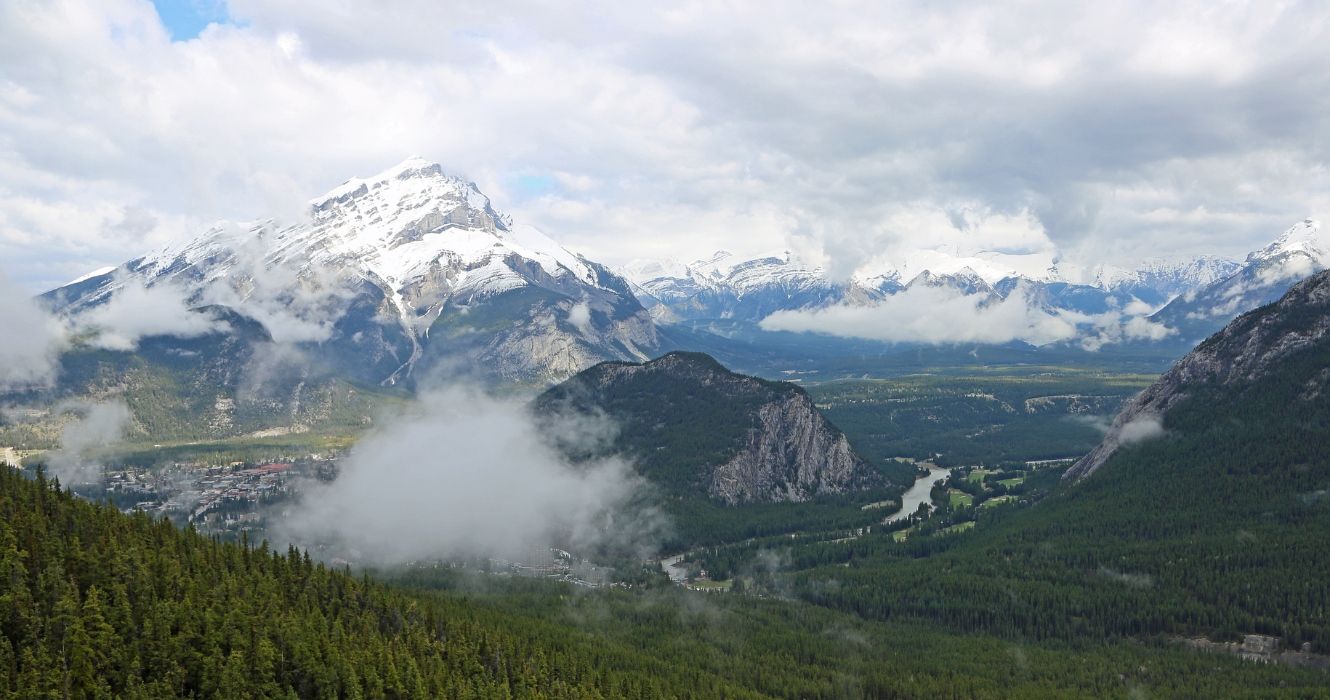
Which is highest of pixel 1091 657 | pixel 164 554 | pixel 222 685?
pixel 164 554

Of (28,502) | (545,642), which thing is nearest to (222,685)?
(28,502)

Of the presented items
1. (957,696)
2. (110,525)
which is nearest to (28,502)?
(110,525)

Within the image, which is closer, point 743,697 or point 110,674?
point 110,674

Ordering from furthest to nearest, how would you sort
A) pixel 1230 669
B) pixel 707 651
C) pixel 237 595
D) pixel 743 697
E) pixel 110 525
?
pixel 707 651 → pixel 1230 669 → pixel 743 697 → pixel 110 525 → pixel 237 595

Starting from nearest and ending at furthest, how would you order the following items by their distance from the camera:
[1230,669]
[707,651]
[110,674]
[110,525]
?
[110,674]
[110,525]
[1230,669]
[707,651]

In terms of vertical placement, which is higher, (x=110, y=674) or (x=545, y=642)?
(x=110, y=674)

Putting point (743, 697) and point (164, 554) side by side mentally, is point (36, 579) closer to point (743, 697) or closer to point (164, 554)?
point (164, 554)

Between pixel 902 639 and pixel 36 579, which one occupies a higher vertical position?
pixel 36 579

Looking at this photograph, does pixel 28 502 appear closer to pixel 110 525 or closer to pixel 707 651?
pixel 110 525

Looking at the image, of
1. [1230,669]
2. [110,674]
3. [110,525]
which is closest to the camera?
[110,674]
